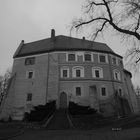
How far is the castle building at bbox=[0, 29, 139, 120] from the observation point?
29.5 metres

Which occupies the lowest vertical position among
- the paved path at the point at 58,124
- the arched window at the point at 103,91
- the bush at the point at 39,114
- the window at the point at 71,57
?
the paved path at the point at 58,124

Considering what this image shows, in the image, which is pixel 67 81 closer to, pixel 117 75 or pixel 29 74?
pixel 29 74

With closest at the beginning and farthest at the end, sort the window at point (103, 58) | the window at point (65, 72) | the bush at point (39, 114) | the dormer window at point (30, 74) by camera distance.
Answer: the bush at point (39, 114) → the window at point (65, 72) → the dormer window at point (30, 74) → the window at point (103, 58)

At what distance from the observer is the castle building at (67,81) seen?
29.5m

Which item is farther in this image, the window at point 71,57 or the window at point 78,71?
the window at point 71,57

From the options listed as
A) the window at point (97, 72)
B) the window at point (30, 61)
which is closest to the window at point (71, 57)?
the window at point (97, 72)

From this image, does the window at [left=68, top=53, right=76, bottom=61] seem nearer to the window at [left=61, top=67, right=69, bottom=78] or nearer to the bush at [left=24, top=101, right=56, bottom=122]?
the window at [left=61, top=67, right=69, bottom=78]

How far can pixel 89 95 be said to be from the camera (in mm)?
29547

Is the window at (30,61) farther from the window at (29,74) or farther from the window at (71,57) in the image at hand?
the window at (71,57)

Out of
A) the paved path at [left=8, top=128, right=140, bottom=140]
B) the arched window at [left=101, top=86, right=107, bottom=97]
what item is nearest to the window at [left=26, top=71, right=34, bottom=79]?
the arched window at [left=101, top=86, right=107, bottom=97]

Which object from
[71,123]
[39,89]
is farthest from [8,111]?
Answer: [71,123]

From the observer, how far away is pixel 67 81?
30422 mm

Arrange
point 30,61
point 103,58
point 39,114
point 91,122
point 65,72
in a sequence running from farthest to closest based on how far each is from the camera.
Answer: point 30,61 → point 103,58 → point 65,72 → point 39,114 → point 91,122

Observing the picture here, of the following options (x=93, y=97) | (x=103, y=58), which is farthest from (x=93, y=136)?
(x=103, y=58)
